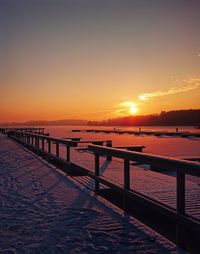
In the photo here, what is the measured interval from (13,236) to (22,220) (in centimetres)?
78

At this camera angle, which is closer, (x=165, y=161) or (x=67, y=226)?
(x=165, y=161)

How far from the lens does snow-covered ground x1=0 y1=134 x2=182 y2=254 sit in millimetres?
4289

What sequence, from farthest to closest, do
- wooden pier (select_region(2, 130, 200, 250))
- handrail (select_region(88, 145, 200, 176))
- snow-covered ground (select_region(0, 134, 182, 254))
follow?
snow-covered ground (select_region(0, 134, 182, 254))
wooden pier (select_region(2, 130, 200, 250))
handrail (select_region(88, 145, 200, 176))

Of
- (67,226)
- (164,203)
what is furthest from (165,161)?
(67,226)

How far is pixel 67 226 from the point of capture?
5152 millimetres

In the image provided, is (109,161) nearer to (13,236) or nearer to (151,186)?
(151,186)

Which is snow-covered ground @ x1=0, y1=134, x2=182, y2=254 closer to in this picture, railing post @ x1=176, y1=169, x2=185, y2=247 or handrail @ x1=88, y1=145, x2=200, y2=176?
railing post @ x1=176, y1=169, x2=185, y2=247

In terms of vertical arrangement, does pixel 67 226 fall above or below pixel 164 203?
below

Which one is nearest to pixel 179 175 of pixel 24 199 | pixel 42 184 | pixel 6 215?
A: pixel 6 215

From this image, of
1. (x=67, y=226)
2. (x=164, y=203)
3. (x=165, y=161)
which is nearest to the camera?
(x=165, y=161)

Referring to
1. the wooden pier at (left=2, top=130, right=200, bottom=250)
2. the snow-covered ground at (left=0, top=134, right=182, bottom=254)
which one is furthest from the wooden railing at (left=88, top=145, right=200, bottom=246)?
the snow-covered ground at (left=0, top=134, right=182, bottom=254)

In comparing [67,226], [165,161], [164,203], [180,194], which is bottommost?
[67,226]

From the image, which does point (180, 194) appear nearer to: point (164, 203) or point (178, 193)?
point (178, 193)

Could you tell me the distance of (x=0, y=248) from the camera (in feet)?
14.0
